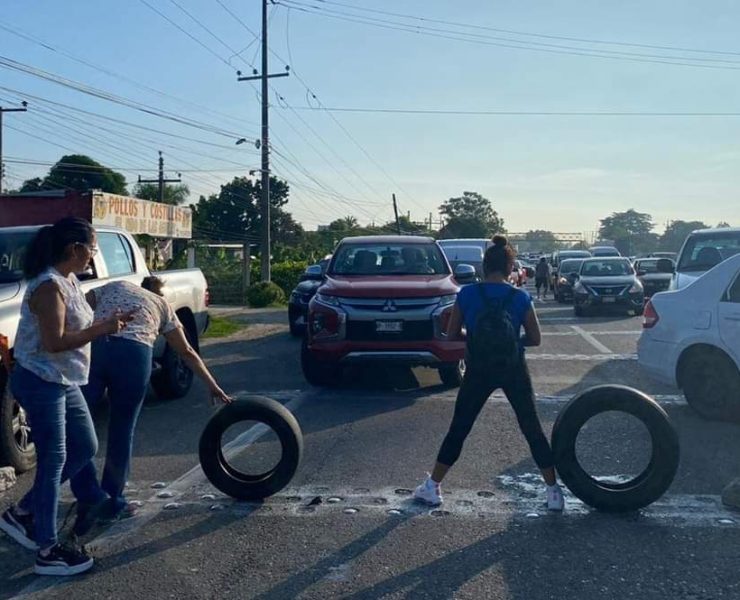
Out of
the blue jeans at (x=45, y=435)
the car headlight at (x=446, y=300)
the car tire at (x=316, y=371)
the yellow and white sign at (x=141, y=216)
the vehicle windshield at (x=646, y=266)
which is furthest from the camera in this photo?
the vehicle windshield at (x=646, y=266)

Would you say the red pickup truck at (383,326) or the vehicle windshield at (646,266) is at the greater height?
the vehicle windshield at (646,266)

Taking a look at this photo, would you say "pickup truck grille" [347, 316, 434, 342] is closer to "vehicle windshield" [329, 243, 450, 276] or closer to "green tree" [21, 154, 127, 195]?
"vehicle windshield" [329, 243, 450, 276]

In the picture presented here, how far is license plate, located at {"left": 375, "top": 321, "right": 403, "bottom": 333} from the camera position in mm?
9812

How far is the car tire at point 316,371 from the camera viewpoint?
10352 millimetres

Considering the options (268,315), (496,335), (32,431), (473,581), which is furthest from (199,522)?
(268,315)

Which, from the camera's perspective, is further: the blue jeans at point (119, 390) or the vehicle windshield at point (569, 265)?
the vehicle windshield at point (569, 265)

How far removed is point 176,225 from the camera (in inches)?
1145

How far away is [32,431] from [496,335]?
112 inches

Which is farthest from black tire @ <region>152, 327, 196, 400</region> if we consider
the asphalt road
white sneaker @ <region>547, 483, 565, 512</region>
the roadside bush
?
the roadside bush

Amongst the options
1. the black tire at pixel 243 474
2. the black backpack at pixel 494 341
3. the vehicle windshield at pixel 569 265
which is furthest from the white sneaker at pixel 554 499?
the vehicle windshield at pixel 569 265

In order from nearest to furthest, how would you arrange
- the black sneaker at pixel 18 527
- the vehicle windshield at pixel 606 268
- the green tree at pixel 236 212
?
the black sneaker at pixel 18 527, the vehicle windshield at pixel 606 268, the green tree at pixel 236 212

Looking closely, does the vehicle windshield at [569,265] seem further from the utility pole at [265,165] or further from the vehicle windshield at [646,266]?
the utility pole at [265,165]

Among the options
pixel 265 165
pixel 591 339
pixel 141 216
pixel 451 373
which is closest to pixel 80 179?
pixel 265 165

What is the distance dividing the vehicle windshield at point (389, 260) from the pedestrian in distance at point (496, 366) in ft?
18.2
